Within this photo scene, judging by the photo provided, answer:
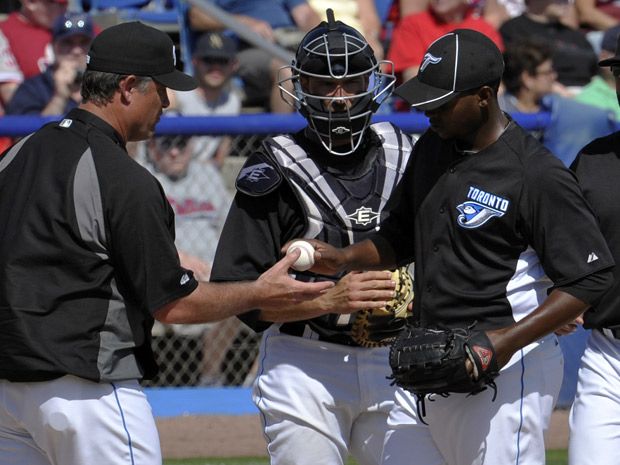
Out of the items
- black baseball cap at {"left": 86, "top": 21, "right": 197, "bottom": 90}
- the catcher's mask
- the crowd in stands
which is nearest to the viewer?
black baseball cap at {"left": 86, "top": 21, "right": 197, "bottom": 90}

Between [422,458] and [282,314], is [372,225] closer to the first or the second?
[282,314]

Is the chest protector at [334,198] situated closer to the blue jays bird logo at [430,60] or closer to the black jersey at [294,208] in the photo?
the black jersey at [294,208]

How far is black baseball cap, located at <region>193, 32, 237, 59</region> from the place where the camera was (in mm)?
9086

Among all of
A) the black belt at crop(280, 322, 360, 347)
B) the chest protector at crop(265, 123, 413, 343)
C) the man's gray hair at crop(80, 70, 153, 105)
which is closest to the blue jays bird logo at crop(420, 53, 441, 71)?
the chest protector at crop(265, 123, 413, 343)

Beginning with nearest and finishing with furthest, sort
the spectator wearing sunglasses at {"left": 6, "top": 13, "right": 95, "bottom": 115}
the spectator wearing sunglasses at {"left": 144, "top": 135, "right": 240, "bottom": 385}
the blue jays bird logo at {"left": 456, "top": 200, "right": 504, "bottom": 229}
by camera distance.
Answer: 1. the blue jays bird logo at {"left": 456, "top": 200, "right": 504, "bottom": 229}
2. the spectator wearing sunglasses at {"left": 144, "top": 135, "right": 240, "bottom": 385}
3. the spectator wearing sunglasses at {"left": 6, "top": 13, "right": 95, "bottom": 115}

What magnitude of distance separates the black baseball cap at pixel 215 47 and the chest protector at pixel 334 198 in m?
4.56

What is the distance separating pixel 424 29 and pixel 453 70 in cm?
599

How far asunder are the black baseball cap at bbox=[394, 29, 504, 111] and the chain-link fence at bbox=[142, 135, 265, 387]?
165 inches

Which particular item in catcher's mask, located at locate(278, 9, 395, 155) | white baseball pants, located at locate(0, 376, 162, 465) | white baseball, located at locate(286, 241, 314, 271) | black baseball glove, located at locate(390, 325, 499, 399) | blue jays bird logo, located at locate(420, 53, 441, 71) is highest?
blue jays bird logo, located at locate(420, 53, 441, 71)

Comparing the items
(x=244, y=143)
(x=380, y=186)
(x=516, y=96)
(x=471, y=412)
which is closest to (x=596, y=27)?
(x=516, y=96)

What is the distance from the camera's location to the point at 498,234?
12.8ft

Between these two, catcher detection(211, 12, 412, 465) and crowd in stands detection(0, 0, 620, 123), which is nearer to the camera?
catcher detection(211, 12, 412, 465)

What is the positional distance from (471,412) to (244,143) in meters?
4.47

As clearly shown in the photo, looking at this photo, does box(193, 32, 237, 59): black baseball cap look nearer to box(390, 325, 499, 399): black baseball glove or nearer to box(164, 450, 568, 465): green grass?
box(164, 450, 568, 465): green grass
